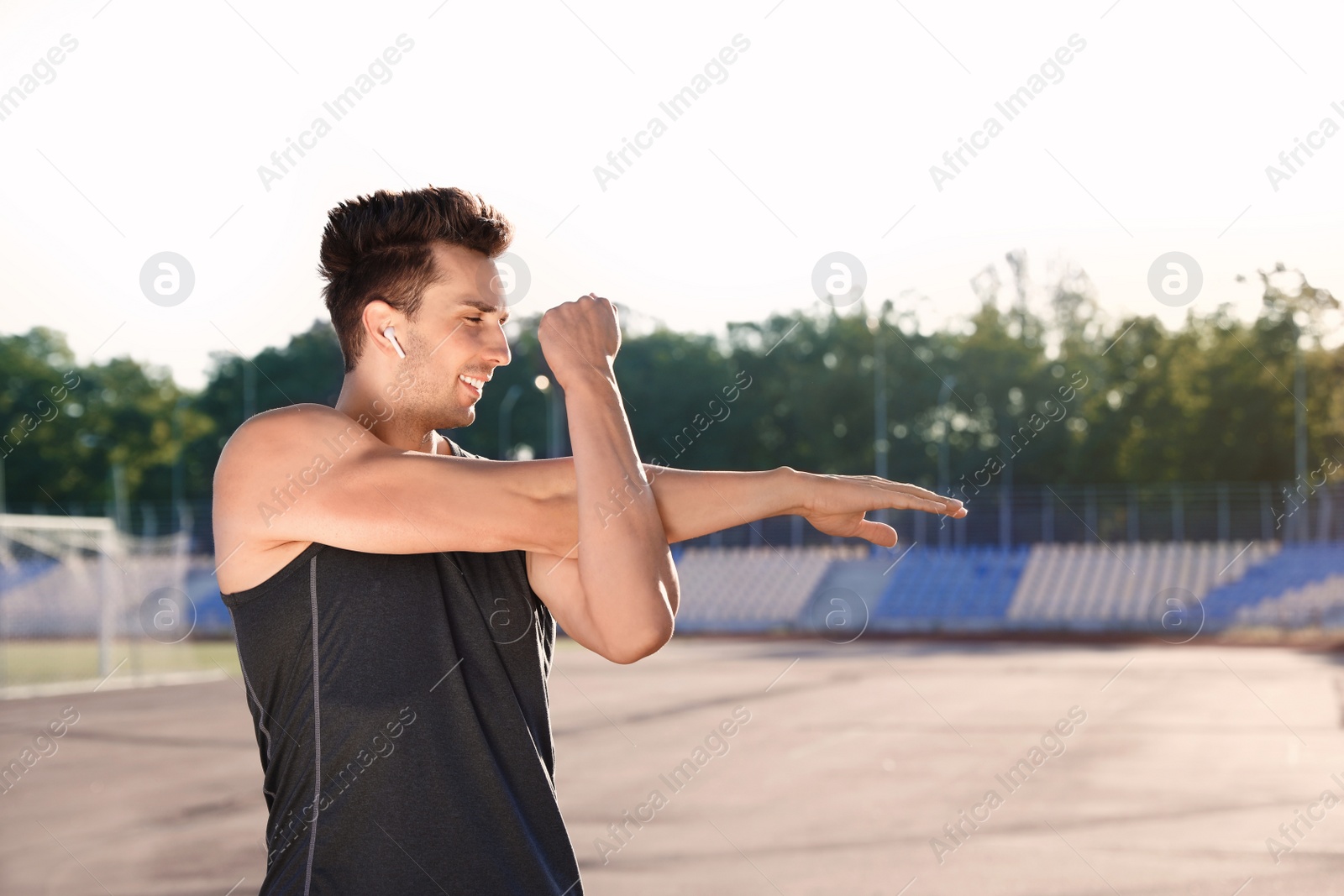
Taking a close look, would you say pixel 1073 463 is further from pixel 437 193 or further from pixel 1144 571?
pixel 437 193

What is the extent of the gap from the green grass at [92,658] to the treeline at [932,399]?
53.8 feet

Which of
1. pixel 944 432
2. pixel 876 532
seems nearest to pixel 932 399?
pixel 944 432

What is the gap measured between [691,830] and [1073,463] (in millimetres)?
44149

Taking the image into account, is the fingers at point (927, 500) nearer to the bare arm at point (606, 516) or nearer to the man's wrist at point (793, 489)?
the man's wrist at point (793, 489)

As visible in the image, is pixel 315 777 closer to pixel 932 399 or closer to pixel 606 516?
pixel 606 516

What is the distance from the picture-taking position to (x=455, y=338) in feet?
6.14

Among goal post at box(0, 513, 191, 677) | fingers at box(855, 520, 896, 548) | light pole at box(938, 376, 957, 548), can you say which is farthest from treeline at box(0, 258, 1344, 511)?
fingers at box(855, 520, 896, 548)

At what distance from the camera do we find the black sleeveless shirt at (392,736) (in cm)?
170

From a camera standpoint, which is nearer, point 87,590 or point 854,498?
point 854,498

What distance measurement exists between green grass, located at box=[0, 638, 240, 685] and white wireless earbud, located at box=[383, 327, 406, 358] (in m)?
24.7

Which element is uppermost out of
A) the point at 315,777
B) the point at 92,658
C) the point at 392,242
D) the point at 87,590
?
the point at 392,242

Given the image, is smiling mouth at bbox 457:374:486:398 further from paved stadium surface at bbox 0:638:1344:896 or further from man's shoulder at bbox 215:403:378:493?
paved stadium surface at bbox 0:638:1344:896

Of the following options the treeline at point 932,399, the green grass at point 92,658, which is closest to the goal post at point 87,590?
the green grass at point 92,658

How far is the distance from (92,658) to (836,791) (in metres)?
23.7
